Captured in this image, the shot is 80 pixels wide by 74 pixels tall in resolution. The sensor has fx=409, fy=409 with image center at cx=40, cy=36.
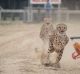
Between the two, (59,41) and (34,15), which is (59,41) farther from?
(34,15)

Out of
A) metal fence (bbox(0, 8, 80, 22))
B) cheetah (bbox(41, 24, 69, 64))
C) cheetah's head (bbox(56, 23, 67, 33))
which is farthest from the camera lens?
metal fence (bbox(0, 8, 80, 22))

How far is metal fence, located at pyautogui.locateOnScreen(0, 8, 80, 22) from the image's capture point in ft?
93.4

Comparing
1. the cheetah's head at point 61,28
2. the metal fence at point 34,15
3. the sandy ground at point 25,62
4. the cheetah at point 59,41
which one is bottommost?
the metal fence at point 34,15

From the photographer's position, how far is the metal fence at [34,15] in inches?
1121

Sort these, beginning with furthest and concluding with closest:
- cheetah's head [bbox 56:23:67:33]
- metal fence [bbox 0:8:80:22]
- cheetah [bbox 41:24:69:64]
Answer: metal fence [bbox 0:8:80:22] < cheetah [bbox 41:24:69:64] < cheetah's head [bbox 56:23:67:33]

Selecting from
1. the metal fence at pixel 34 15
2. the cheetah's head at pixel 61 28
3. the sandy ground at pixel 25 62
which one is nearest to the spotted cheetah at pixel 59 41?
the cheetah's head at pixel 61 28

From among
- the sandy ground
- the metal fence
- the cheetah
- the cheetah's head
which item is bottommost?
the metal fence

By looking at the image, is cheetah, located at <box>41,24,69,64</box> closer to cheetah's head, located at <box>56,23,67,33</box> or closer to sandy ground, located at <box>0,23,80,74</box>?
cheetah's head, located at <box>56,23,67,33</box>

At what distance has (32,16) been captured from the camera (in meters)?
28.5

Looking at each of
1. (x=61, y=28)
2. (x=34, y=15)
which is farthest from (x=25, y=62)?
(x=34, y=15)

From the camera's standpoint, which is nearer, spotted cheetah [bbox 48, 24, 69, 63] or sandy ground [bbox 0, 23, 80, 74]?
sandy ground [bbox 0, 23, 80, 74]

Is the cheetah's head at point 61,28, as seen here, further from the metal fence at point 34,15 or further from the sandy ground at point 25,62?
the metal fence at point 34,15

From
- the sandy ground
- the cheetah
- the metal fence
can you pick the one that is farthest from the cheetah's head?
the metal fence

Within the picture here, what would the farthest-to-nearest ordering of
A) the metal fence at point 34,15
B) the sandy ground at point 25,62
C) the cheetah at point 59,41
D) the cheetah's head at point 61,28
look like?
the metal fence at point 34,15 → the cheetah at point 59,41 → the cheetah's head at point 61,28 → the sandy ground at point 25,62
